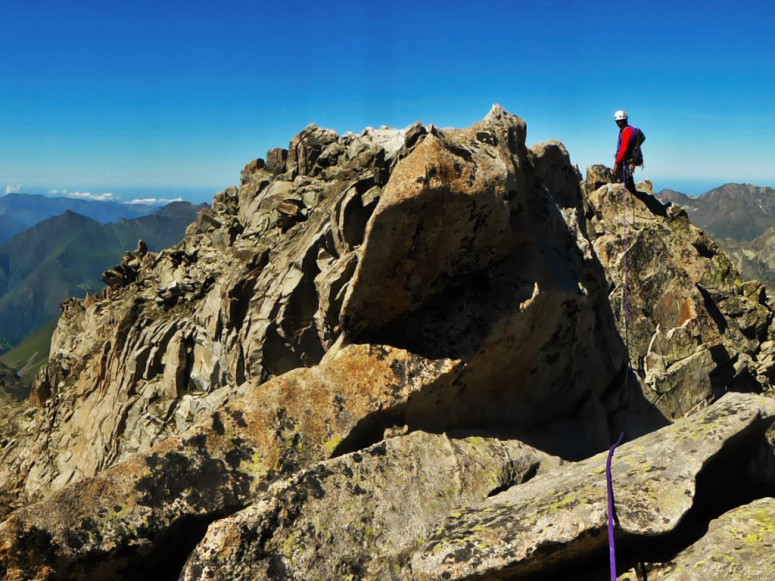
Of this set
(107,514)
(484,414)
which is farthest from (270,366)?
(107,514)

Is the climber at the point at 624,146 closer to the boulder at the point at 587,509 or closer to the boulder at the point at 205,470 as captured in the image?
the boulder at the point at 587,509

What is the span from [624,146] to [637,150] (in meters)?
0.91

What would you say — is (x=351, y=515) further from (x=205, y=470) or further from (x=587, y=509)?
(x=587, y=509)

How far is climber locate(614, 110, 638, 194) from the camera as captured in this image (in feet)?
107

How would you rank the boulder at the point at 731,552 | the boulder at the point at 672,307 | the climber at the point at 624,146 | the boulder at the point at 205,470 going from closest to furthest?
1. the boulder at the point at 731,552
2. the boulder at the point at 205,470
3. the boulder at the point at 672,307
4. the climber at the point at 624,146

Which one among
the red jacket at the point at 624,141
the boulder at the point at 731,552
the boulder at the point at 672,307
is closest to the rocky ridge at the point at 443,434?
the boulder at the point at 731,552

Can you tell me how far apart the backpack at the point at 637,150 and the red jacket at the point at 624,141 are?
223mm

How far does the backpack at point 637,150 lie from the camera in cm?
3300

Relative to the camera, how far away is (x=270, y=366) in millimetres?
34000

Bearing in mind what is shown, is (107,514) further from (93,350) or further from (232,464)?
(93,350)

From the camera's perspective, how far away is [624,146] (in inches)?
1326

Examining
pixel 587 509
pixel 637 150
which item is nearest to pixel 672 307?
pixel 637 150

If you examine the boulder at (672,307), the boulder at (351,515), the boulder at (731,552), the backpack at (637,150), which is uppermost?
the backpack at (637,150)

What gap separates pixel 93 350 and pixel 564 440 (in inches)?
1864
